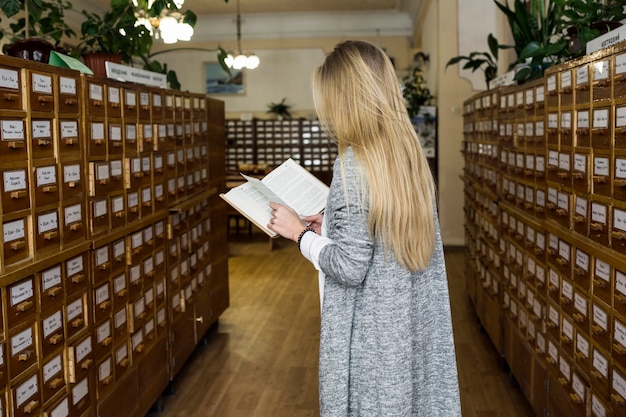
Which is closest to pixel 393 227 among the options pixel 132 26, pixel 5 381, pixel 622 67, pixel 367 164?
pixel 367 164

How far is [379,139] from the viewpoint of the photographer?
5.38 ft

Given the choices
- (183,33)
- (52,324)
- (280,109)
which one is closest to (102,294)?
Answer: (52,324)

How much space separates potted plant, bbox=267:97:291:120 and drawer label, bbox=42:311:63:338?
9857mm

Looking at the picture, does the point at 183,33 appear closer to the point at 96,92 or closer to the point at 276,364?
the point at 276,364

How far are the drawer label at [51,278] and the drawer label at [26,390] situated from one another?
283 mm

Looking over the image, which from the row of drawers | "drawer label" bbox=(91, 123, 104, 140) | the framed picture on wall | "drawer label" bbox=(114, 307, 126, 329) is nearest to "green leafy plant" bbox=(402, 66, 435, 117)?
the framed picture on wall

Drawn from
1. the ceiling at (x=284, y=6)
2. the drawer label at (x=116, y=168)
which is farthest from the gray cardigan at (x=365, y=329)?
the ceiling at (x=284, y=6)

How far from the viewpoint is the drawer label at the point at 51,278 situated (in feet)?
7.22

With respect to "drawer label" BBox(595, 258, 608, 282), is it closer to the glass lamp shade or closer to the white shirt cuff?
the white shirt cuff

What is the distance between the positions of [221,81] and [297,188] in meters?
10.7

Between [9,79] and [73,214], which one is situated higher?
[9,79]

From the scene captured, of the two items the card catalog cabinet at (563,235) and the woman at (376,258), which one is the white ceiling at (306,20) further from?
the woman at (376,258)

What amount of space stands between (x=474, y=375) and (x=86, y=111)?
8.71 feet

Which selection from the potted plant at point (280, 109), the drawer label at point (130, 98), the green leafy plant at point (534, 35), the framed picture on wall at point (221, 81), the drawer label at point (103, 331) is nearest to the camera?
the drawer label at point (103, 331)
